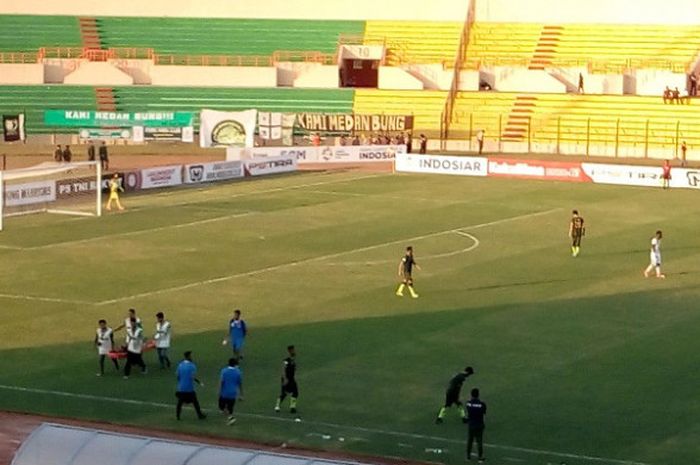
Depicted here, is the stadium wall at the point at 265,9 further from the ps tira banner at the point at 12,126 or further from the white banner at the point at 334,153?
the white banner at the point at 334,153

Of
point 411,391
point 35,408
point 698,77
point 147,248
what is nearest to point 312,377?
point 411,391

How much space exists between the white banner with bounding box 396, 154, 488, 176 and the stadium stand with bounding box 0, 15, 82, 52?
2608 centimetres

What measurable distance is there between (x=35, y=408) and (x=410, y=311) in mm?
12253

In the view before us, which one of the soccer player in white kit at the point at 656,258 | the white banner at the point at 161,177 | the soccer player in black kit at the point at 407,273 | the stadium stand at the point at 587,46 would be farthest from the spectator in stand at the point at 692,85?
the soccer player in black kit at the point at 407,273

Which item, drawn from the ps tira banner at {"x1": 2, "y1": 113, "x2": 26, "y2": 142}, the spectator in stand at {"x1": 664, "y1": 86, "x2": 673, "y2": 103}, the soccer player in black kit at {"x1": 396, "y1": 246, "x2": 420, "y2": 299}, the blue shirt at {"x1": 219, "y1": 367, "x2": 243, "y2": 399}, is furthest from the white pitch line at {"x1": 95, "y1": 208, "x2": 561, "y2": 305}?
the ps tira banner at {"x1": 2, "y1": 113, "x2": 26, "y2": 142}

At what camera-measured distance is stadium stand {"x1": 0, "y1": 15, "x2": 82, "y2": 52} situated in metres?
92.2

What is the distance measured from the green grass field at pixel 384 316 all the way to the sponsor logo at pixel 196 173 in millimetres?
6248

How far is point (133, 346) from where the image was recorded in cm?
3062

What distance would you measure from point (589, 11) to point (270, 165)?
89.7 feet

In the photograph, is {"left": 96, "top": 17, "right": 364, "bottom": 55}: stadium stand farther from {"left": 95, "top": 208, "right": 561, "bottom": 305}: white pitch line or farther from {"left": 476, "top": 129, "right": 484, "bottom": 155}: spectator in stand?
{"left": 95, "top": 208, "right": 561, "bottom": 305}: white pitch line

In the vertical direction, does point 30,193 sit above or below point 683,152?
below

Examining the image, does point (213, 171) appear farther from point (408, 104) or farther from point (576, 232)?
point (576, 232)

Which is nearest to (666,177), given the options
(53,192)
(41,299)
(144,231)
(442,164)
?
(442,164)

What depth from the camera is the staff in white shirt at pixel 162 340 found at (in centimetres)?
3081
